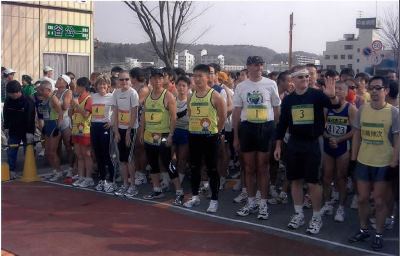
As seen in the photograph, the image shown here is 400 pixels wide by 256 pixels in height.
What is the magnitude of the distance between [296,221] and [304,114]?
140cm

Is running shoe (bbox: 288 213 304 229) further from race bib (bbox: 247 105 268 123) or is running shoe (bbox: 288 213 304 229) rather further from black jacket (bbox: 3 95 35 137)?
black jacket (bbox: 3 95 35 137)

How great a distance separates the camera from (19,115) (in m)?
10.2

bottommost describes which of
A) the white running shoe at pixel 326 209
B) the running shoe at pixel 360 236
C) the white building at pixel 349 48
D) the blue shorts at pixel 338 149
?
the running shoe at pixel 360 236

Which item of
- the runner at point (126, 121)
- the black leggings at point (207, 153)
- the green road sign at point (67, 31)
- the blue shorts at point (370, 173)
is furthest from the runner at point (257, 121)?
the green road sign at point (67, 31)

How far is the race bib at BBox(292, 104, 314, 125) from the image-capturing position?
21.9ft

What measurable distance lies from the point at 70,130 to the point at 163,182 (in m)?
2.18

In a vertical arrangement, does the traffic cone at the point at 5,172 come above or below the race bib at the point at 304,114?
below

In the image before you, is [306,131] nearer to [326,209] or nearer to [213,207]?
[326,209]

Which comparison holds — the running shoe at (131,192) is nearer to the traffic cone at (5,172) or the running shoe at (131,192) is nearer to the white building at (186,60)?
the traffic cone at (5,172)

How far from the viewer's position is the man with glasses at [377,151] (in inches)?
238

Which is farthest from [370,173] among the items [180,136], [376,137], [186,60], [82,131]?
[186,60]

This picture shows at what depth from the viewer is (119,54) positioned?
34.3 metres

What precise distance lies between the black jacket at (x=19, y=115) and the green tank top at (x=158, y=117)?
312 cm

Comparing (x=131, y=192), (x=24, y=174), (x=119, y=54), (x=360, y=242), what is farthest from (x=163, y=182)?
(x=119, y=54)
